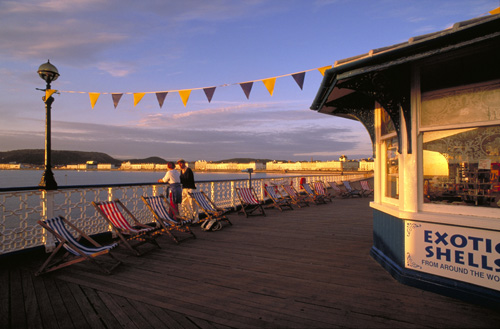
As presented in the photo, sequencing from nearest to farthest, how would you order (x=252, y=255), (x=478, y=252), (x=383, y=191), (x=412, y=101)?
(x=478, y=252)
(x=412, y=101)
(x=383, y=191)
(x=252, y=255)

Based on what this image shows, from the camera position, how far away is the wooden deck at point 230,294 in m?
2.49

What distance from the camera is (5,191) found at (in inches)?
163

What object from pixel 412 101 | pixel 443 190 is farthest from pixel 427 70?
pixel 443 190

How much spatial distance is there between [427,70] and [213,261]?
3575 mm

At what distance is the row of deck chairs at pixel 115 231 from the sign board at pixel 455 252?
362cm

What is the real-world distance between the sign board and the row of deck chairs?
362 centimetres

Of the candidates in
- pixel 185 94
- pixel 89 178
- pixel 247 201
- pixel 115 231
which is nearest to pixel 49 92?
pixel 115 231

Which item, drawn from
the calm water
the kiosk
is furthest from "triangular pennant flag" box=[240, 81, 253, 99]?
the calm water

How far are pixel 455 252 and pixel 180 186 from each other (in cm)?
535

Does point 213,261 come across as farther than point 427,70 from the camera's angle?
Yes

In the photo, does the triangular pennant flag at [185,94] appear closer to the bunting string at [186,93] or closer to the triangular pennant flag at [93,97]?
the bunting string at [186,93]

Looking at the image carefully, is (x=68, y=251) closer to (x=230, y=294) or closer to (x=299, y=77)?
(x=230, y=294)

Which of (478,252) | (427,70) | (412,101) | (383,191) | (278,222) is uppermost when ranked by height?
(427,70)

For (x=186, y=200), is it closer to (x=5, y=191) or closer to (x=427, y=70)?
(x=5, y=191)
